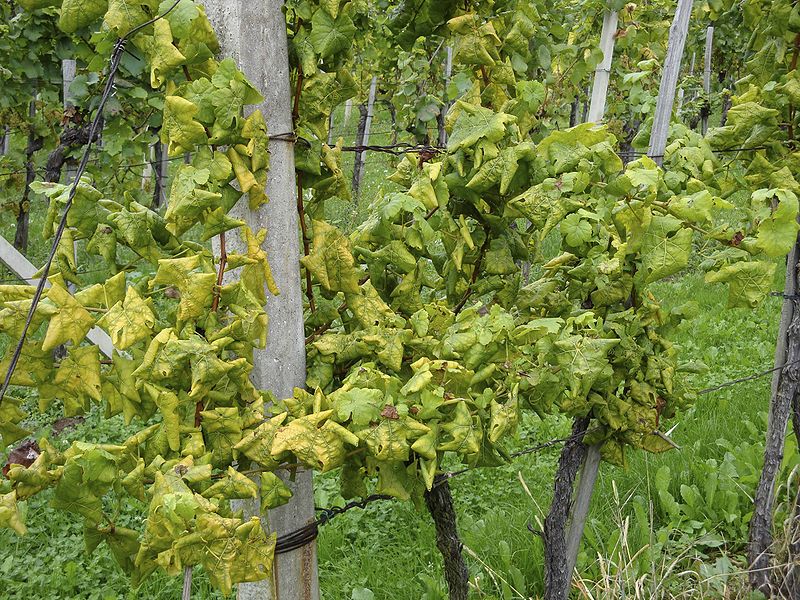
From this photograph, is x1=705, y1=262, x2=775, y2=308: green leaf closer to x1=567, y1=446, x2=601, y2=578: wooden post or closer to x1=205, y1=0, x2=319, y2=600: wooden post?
x1=567, y1=446, x2=601, y2=578: wooden post

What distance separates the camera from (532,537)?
10.00ft

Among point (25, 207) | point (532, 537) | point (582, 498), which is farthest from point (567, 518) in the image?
point (25, 207)

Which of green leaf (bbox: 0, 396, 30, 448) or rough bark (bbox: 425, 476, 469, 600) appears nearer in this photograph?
green leaf (bbox: 0, 396, 30, 448)

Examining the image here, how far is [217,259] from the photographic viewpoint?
4.41 ft

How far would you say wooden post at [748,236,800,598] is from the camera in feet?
8.51

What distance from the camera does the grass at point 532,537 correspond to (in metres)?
2.81

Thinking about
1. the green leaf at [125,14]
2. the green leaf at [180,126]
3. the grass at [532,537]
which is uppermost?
the green leaf at [125,14]

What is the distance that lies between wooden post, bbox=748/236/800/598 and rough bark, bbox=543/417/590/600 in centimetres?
90

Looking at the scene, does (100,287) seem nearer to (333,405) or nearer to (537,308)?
(333,405)

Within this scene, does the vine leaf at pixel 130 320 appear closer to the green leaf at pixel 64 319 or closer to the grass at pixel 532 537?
the green leaf at pixel 64 319

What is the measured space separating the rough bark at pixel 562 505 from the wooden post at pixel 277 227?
0.82 m

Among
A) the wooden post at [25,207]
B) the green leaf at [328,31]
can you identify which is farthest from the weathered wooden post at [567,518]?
the wooden post at [25,207]

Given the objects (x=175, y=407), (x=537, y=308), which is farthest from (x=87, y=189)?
(x=537, y=308)

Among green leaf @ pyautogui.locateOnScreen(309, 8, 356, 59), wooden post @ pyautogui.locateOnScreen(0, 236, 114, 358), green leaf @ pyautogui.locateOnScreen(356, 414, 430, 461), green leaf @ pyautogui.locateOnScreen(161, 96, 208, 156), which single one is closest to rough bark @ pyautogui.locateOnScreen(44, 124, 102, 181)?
wooden post @ pyautogui.locateOnScreen(0, 236, 114, 358)
